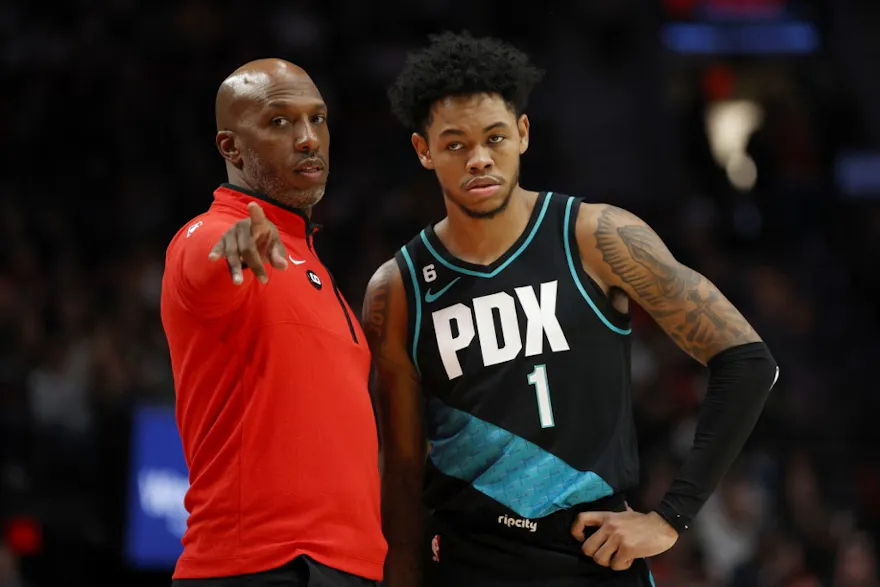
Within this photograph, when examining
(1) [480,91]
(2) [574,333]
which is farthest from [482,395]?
(1) [480,91]

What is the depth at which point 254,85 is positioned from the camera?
4.19 metres

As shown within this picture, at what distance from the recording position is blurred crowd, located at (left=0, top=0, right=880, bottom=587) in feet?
27.3

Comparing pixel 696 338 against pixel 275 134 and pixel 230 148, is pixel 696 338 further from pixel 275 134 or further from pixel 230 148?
pixel 230 148

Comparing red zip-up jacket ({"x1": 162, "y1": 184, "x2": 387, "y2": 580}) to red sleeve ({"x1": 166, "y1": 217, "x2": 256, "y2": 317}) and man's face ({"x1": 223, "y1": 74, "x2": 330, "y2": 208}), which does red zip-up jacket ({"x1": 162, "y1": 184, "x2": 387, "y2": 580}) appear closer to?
red sleeve ({"x1": 166, "y1": 217, "x2": 256, "y2": 317})

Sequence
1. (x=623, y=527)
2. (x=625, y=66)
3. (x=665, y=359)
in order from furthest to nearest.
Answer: (x=625, y=66)
(x=665, y=359)
(x=623, y=527)

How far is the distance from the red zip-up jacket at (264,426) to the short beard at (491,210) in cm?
75

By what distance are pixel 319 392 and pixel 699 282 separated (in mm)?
1423

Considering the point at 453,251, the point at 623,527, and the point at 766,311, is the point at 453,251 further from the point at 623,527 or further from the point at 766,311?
the point at 766,311

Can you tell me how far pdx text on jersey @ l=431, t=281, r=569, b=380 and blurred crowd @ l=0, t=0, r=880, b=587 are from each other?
423 cm

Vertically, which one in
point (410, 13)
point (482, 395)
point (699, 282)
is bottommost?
point (482, 395)

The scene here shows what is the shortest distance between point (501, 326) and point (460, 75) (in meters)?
0.92

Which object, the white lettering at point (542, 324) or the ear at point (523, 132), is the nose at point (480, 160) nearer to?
the ear at point (523, 132)

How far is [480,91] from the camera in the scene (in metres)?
4.47

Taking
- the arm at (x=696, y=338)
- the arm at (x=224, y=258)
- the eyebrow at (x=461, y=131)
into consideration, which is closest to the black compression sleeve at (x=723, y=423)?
the arm at (x=696, y=338)
